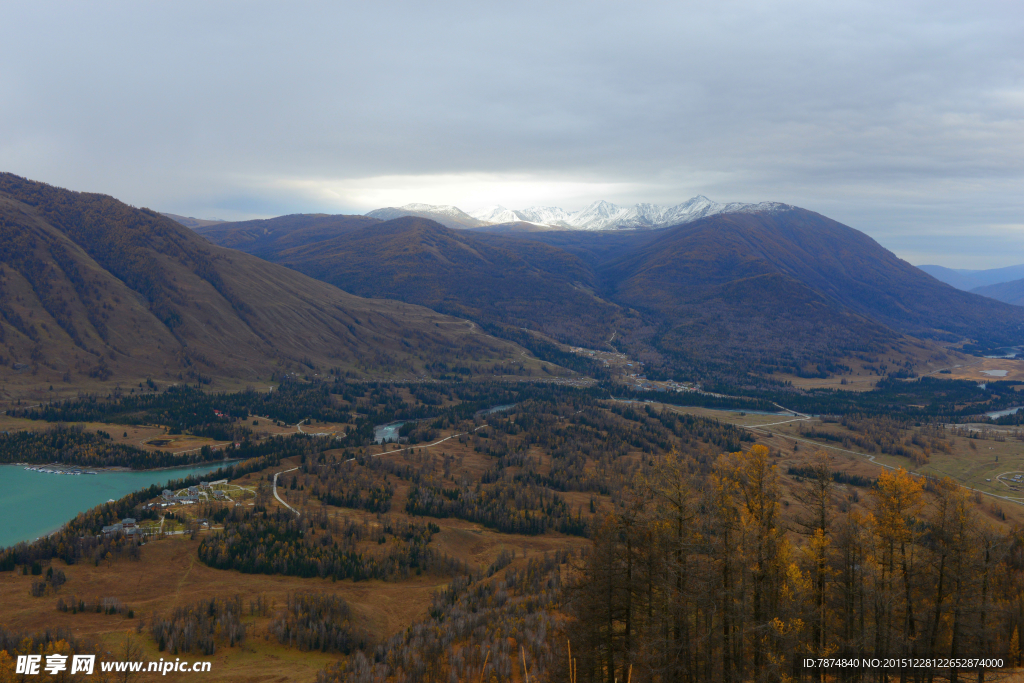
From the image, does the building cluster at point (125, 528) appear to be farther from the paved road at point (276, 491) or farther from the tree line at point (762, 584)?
the tree line at point (762, 584)

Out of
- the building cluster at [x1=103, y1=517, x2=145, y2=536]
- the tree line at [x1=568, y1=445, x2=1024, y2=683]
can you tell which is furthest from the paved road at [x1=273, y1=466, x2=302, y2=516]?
the tree line at [x1=568, y1=445, x2=1024, y2=683]

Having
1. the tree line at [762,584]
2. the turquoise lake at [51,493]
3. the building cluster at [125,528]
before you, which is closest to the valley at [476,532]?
the tree line at [762,584]

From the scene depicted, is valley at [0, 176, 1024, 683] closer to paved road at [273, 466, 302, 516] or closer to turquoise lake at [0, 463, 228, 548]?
turquoise lake at [0, 463, 228, 548]

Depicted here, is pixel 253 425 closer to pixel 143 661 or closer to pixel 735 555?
pixel 143 661

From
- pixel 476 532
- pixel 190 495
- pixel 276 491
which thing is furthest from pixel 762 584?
pixel 190 495

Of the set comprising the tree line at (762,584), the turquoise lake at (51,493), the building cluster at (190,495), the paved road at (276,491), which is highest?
the tree line at (762,584)

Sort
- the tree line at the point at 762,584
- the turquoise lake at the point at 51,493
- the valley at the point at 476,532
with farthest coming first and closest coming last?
the turquoise lake at the point at 51,493 < the valley at the point at 476,532 < the tree line at the point at 762,584

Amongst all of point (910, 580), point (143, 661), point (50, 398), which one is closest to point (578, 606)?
point (910, 580)

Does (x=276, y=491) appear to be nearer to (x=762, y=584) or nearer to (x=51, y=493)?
(x=51, y=493)

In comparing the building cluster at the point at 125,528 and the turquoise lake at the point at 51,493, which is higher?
the building cluster at the point at 125,528
